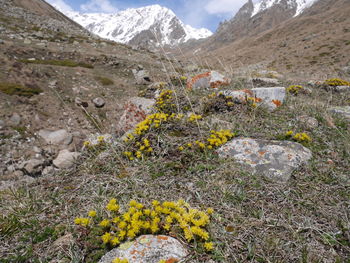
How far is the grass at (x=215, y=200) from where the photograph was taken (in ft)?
6.80

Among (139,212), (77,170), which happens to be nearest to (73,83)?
(77,170)

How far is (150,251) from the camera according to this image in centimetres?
197

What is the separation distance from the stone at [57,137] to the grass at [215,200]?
512 cm

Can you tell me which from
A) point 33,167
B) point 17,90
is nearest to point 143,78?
point 17,90

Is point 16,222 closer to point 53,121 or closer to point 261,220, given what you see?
point 261,220

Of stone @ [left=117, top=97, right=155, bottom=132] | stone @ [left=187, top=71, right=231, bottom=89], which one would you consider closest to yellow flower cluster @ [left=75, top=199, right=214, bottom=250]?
stone @ [left=117, top=97, right=155, bottom=132]

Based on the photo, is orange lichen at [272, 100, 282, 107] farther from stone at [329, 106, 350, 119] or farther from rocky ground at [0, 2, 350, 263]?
stone at [329, 106, 350, 119]

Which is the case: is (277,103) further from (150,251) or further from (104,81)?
(104,81)

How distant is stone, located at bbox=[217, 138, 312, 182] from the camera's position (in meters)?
3.09

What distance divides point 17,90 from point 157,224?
36.7ft

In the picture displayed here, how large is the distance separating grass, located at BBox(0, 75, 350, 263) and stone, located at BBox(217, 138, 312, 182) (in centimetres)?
15

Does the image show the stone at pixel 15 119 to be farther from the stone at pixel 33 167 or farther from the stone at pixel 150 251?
the stone at pixel 150 251

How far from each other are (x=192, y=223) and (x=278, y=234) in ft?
3.18

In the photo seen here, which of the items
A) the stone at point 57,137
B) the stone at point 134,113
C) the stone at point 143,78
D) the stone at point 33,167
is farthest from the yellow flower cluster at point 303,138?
the stone at point 143,78
